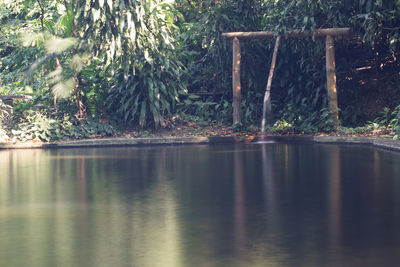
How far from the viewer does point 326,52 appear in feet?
75.6

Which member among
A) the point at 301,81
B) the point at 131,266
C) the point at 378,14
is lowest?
the point at 131,266

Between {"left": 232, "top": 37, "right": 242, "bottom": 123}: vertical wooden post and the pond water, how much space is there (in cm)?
791

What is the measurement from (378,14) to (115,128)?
9.79 metres

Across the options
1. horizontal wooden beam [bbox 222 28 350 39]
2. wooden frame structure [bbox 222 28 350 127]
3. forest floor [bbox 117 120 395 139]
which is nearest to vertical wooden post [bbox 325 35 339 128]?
wooden frame structure [bbox 222 28 350 127]

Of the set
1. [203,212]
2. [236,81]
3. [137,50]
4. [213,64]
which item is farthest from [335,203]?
[213,64]

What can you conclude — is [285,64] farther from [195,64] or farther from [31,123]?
[31,123]

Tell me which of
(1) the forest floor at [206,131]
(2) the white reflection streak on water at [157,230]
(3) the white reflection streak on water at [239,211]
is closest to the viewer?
(2) the white reflection streak on water at [157,230]

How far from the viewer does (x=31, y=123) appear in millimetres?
23844

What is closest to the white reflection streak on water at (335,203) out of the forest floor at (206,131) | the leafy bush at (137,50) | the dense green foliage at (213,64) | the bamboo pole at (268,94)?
the forest floor at (206,131)

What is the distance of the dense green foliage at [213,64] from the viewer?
2334cm

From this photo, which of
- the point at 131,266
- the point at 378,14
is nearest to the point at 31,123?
the point at 378,14

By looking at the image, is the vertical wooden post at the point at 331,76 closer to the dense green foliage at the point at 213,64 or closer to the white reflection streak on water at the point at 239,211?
the dense green foliage at the point at 213,64

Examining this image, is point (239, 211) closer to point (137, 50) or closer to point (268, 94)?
point (268, 94)

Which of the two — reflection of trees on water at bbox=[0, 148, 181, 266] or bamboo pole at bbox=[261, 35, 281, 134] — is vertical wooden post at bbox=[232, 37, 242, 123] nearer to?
bamboo pole at bbox=[261, 35, 281, 134]
